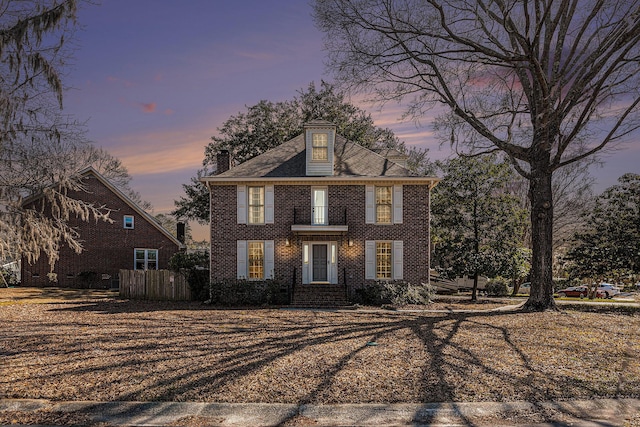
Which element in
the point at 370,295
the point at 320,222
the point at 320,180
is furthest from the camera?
the point at 320,222

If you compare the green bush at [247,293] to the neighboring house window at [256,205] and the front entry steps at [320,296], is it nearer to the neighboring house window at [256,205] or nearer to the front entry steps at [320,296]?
the front entry steps at [320,296]

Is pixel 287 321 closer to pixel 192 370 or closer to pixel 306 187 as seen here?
pixel 192 370

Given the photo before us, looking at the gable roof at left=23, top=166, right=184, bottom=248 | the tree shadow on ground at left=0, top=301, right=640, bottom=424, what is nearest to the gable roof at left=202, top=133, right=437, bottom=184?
the tree shadow on ground at left=0, top=301, right=640, bottom=424

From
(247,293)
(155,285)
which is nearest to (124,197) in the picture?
(155,285)

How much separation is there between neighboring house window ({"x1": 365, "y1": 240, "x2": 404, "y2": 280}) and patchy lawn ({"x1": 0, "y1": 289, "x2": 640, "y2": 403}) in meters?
5.03

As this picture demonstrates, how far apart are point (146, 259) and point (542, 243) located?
21.8 m

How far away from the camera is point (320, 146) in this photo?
1942 cm

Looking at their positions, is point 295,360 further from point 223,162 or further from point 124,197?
point 124,197

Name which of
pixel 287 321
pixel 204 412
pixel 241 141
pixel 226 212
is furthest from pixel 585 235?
pixel 241 141

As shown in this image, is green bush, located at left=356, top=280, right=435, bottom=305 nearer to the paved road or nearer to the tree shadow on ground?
the tree shadow on ground

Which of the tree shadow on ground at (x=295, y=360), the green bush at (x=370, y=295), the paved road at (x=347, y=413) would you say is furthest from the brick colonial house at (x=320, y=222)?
the paved road at (x=347, y=413)

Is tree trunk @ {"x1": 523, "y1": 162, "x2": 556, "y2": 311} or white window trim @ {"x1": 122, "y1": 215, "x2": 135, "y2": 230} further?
white window trim @ {"x1": 122, "y1": 215, "x2": 135, "y2": 230}

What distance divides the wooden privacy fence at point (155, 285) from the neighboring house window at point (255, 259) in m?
2.95

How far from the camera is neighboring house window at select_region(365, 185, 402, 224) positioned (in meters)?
19.2
